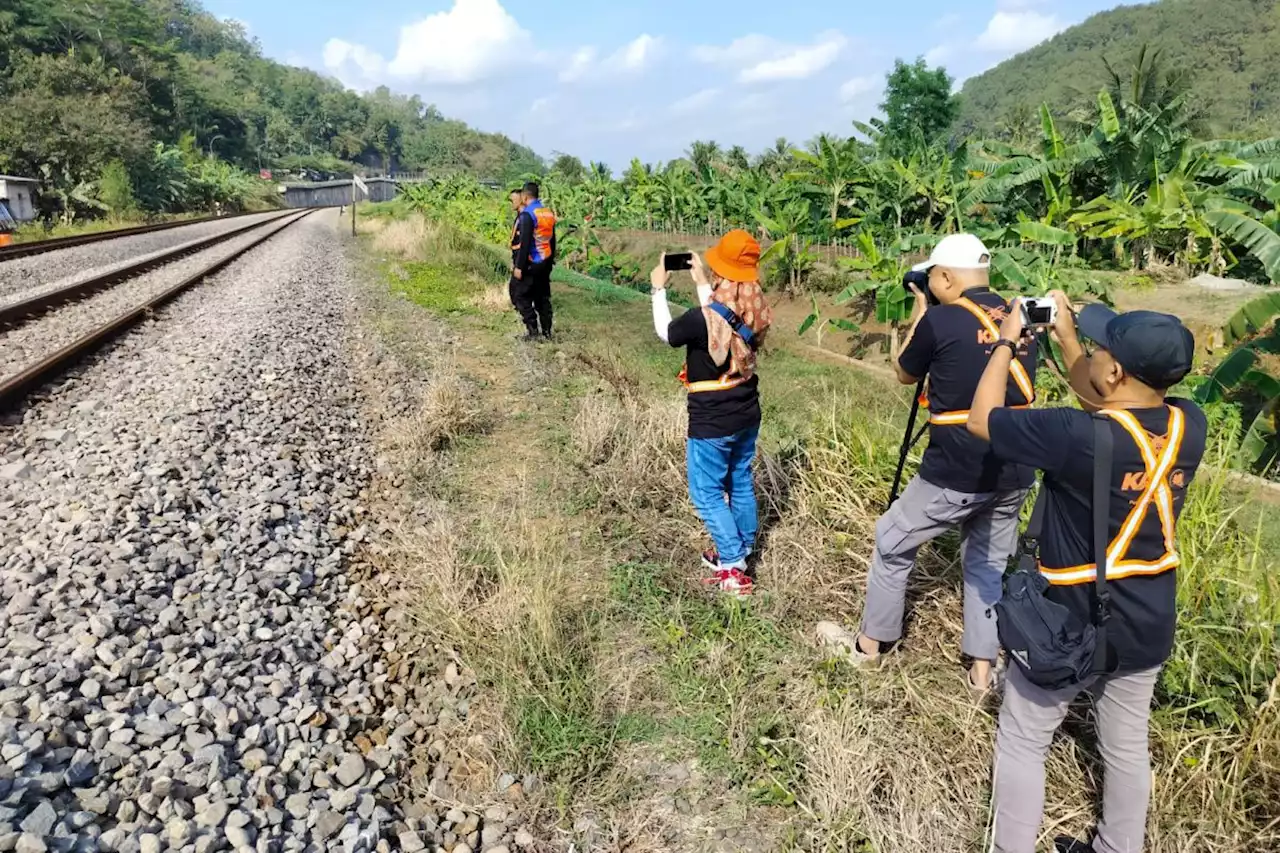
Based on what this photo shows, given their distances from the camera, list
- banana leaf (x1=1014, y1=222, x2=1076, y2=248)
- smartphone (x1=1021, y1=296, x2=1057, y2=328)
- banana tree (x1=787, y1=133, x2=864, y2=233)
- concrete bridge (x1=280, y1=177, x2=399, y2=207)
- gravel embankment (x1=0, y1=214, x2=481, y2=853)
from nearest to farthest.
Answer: smartphone (x1=1021, y1=296, x2=1057, y2=328), gravel embankment (x1=0, y1=214, x2=481, y2=853), banana leaf (x1=1014, y1=222, x2=1076, y2=248), banana tree (x1=787, y1=133, x2=864, y2=233), concrete bridge (x1=280, y1=177, x2=399, y2=207)

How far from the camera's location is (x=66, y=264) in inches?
580

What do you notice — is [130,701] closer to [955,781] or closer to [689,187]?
[955,781]

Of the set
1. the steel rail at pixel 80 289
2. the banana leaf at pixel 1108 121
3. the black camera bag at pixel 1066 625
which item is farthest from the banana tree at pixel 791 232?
the black camera bag at pixel 1066 625

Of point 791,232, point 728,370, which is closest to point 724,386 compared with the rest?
point 728,370

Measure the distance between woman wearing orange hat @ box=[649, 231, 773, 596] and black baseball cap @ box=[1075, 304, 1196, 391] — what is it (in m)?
1.80

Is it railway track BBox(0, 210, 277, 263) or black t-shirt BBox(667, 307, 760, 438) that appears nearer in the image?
black t-shirt BBox(667, 307, 760, 438)

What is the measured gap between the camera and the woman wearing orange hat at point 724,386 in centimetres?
359

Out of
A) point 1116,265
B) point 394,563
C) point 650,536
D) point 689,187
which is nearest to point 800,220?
point 1116,265

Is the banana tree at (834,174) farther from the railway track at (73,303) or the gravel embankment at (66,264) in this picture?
the gravel embankment at (66,264)

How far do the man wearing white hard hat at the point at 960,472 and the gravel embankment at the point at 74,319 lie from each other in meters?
7.90

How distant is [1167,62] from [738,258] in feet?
229

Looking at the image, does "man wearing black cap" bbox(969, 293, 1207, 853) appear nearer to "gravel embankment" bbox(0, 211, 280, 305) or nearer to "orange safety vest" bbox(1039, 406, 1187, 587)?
"orange safety vest" bbox(1039, 406, 1187, 587)

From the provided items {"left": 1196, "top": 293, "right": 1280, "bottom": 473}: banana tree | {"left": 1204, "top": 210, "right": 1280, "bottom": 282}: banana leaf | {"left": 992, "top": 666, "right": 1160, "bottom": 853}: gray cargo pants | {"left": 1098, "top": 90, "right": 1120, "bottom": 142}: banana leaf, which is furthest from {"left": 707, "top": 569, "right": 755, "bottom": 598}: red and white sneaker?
{"left": 1098, "top": 90, "right": 1120, "bottom": 142}: banana leaf

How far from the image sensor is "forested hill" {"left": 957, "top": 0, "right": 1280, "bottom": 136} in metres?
72.6
